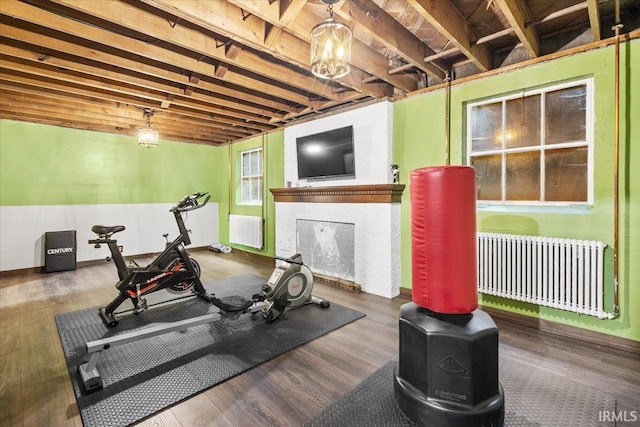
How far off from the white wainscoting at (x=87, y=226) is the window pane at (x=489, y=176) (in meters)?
5.21

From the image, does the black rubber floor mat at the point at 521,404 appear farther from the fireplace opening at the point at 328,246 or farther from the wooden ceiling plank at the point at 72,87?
the wooden ceiling plank at the point at 72,87

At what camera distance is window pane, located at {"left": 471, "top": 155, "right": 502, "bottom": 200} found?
312 cm

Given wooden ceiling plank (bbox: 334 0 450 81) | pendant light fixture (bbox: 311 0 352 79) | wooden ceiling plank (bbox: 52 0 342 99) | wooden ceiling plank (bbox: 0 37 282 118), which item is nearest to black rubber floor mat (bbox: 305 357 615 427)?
pendant light fixture (bbox: 311 0 352 79)

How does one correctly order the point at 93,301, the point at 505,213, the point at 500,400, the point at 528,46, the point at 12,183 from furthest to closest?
the point at 12,183 → the point at 93,301 → the point at 505,213 → the point at 528,46 → the point at 500,400

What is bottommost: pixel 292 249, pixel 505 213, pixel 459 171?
pixel 292 249

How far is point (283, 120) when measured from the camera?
5.09 m

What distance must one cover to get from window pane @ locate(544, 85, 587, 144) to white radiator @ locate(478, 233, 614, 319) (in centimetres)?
93

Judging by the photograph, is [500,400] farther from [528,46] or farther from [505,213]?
[528,46]

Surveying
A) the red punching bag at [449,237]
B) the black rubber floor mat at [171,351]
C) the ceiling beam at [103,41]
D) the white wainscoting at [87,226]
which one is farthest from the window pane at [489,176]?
the white wainscoting at [87,226]

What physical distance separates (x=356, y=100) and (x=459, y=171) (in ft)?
9.31

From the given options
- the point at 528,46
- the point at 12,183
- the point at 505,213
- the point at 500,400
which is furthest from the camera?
the point at 12,183

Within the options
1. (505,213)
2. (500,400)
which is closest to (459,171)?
(500,400)

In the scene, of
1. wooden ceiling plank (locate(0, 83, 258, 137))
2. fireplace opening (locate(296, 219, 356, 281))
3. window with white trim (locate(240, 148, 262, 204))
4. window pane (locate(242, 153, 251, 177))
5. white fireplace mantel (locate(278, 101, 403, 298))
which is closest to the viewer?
wooden ceiling plank (locate(0, 83, 258, 137))

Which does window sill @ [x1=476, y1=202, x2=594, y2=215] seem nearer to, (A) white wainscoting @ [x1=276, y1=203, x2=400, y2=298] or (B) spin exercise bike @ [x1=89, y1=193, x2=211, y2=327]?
(A) white wainscoting @ [x1=276, y1=203, x2=400, y2=298]
